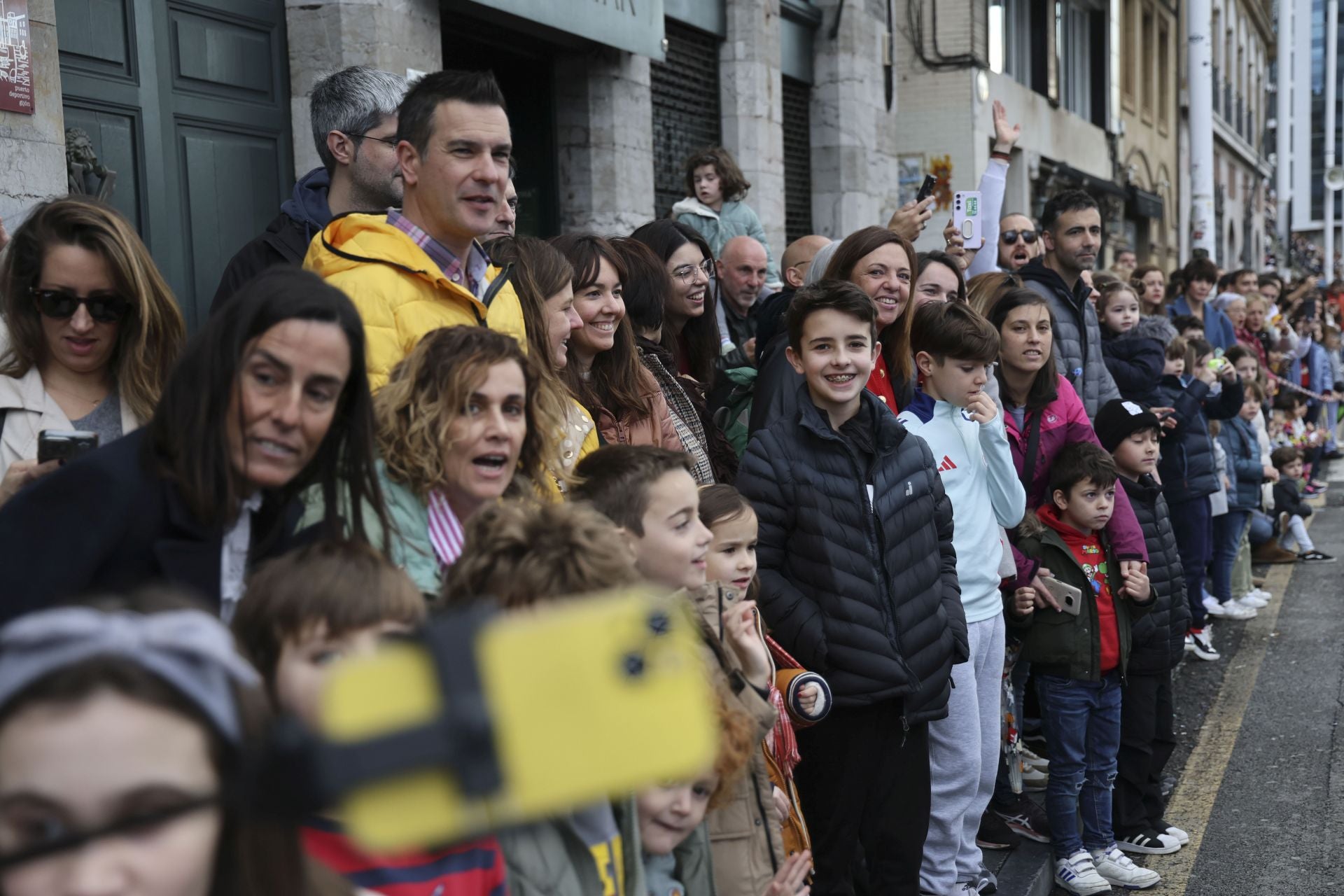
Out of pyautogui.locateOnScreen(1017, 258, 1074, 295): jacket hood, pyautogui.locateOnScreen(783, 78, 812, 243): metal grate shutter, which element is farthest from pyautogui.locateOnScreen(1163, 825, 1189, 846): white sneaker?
pyautogui.locateOnScreen(783, 78, 812, 243): metal grate shutter

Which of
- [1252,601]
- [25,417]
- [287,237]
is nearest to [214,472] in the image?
[25,417]

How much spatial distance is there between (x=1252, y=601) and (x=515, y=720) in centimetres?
943

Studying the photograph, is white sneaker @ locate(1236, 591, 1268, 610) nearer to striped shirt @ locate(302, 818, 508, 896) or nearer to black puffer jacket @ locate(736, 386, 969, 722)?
black puffer jacket @ locate(736, 386, 969, 722)

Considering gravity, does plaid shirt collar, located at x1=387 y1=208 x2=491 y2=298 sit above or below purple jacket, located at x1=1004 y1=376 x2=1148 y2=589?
above

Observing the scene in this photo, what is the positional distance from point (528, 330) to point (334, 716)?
3.00 meters

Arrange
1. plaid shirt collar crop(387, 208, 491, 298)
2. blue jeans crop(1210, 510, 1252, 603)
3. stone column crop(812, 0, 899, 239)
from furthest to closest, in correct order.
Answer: stone column crop(812, 0, 899, 239) → blue jeans crop(1210, 510, 1252, 603) → plaid shirt collar crop(387, 208, 491, 298)

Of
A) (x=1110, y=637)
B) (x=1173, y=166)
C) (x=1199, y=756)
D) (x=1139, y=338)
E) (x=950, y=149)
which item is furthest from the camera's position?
(x=1173, y=166)

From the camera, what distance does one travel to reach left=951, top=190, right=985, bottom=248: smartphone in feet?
19.6

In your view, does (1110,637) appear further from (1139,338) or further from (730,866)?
(1139,338)

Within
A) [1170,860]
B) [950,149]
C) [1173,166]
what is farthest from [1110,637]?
[1173,166]

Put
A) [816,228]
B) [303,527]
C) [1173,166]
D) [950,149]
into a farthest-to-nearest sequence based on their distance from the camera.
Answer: [1173,166] → [950,149] → [816,228] → [303,527]

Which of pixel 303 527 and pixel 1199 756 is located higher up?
pixel 303 527

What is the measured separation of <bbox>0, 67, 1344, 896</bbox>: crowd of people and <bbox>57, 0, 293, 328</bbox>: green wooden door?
1.39m

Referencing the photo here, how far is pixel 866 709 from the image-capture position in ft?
12.4
